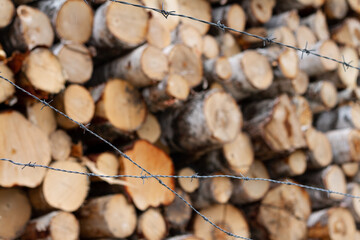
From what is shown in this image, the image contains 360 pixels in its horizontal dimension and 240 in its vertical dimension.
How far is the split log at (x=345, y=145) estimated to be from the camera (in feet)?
11.8

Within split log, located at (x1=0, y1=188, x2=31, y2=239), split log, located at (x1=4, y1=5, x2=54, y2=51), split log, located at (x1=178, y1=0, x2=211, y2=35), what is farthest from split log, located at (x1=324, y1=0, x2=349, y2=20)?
split log, located at (x1=0, y1=188, x2=31, y2=239)

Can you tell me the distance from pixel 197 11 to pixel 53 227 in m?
1.89

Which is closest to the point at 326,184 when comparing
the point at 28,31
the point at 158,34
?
the point at 158,34

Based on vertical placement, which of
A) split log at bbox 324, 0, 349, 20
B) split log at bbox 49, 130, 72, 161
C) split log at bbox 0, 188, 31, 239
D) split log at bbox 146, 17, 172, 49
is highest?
split log at bbox 324, 0, 349, 20

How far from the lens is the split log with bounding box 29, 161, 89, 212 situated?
2125mm

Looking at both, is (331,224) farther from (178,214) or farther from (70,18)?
(70,18)

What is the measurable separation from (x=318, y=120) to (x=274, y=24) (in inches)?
39.6

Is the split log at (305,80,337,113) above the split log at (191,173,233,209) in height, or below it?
above

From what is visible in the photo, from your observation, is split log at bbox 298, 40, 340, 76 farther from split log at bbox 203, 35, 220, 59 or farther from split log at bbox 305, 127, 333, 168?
split log at bbox 203, 35, 220, 59

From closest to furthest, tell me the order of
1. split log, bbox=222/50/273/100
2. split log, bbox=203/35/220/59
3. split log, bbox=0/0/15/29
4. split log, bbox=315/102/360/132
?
split log, bbox=0/0/15/29 < split log, bbox=222/50/273/100 < split log, bbox=203/35/220/59 < split log, bbox=315/102/360/132

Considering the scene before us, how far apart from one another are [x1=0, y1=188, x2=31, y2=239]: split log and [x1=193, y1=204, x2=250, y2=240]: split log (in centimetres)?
111

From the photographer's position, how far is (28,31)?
85.3 inches

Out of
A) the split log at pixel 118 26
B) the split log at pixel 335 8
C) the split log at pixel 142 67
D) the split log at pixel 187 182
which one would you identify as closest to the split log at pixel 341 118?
the split log at pixel 335 8

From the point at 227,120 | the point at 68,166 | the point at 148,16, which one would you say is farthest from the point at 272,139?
the point at 68,166
